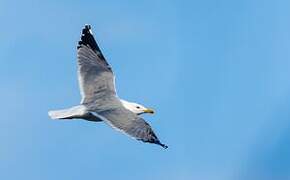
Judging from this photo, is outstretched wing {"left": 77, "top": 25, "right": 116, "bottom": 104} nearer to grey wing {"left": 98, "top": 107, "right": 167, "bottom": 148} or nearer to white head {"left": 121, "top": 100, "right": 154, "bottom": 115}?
white head {"left": 121, "top": 100, "right": 154, "bottom": 115}

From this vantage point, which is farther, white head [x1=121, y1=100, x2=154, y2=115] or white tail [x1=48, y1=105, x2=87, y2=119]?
white head [x1=121, y1=100, x2=154, y2=115]

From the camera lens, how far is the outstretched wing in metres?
20.1

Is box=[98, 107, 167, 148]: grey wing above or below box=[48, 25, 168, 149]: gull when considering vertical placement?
below

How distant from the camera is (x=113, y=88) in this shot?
66.5 feet

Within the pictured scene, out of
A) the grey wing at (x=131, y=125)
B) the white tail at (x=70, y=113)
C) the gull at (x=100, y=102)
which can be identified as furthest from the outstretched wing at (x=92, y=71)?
the grey wing at (x=131, y=125)

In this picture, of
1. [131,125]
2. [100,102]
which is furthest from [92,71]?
[131,125]

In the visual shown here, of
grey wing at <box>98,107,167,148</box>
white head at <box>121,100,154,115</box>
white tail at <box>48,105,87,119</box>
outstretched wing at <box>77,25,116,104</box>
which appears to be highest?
outstretched wing at <box>77,25,116,104</box>

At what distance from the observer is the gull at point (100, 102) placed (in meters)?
17.2

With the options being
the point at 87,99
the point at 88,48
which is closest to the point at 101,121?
the point at 87,99

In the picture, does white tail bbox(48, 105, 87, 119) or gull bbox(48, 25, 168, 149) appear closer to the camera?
gull bbox(48, 25, 168, 149)

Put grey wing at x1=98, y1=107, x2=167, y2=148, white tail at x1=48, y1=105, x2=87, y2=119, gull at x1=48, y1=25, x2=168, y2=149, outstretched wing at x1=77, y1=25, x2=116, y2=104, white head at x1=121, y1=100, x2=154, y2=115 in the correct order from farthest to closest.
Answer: outstretched wing at x1=77, y1=25, x2=116, y2=104 → white head at x1=121, y1=100, x2=154, y2=115 → white tail at x1=48, y1=105, x2=87, y2=119 → gull at x1=48, y1=25, x2=168, y2=149 → grey wing at x1=98, y1=107, x2=167, y2=148

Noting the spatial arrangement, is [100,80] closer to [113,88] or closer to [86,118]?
[113,88]

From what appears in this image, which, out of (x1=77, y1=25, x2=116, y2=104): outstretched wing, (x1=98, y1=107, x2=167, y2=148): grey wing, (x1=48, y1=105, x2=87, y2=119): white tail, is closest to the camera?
(x1=98, y1=107, x2=167, y2=148): grey wing

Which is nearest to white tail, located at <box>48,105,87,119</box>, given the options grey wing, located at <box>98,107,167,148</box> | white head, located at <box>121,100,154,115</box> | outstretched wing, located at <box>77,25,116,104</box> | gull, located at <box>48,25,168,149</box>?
gull, located at <box>48,25,168,149</box>
